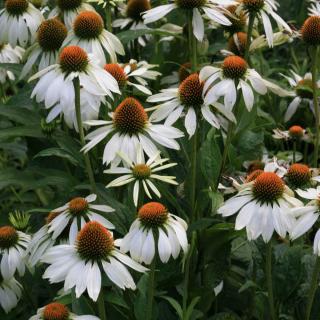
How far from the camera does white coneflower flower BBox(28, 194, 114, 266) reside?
1.75 meters

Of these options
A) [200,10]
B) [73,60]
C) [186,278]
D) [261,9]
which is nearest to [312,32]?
[261,9]

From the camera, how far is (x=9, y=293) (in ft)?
6.85

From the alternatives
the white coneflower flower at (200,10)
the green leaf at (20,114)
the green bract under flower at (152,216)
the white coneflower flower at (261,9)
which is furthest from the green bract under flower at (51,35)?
the green bract under flower at (152,216)

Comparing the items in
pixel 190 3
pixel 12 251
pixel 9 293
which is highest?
pixel 190 3

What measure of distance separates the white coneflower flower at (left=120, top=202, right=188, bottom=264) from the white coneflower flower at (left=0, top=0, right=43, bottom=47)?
103 centimetres

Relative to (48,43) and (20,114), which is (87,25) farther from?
(20,114)

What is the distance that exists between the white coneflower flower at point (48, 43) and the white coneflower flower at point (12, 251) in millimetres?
498

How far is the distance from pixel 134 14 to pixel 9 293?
1266 mm

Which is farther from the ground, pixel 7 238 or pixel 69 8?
pixel 69 8

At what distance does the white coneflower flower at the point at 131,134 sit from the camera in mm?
1787

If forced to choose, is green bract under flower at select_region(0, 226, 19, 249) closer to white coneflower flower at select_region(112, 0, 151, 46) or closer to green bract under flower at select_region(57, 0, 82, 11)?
green bract under flower at select_region(57, 0, 82, 11)

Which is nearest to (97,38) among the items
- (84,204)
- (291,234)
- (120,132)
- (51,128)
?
(51,128)

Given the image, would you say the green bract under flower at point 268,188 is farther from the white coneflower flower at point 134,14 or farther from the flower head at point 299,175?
the white coneflower flower at point 134,14

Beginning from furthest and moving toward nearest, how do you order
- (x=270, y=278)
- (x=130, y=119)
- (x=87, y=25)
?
(x=87, y=25) < (x=130, y=119) < (x=270, y=278)
